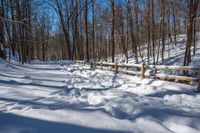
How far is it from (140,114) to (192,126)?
102cm

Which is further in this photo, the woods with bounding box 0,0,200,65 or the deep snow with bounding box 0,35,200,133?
the woods with bounding box 0,0,200,65

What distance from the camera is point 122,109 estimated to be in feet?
17.5

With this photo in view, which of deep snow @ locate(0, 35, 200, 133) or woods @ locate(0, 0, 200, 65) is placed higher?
woods @ locate(0, 0, 200, 65)

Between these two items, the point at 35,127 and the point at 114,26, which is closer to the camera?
the point at 35,127

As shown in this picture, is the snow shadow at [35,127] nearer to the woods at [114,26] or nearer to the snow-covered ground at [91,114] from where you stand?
the snow-covered ground at [91,114]

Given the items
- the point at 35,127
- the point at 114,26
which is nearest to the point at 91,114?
the point at 35,127

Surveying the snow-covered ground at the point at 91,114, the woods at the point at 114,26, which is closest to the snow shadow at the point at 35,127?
the snow-covered ground at the point at 91,114

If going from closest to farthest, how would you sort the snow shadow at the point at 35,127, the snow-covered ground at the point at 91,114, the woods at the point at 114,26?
the snow shadow at the point at 35,127 → the snow-covered ground at the point at 91,114 → the woods at the point at 114,26

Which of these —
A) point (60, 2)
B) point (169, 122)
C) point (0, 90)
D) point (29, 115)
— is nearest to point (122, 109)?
point (169, 122)

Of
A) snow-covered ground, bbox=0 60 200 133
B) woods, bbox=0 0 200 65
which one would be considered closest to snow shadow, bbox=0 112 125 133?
snow-covered ground, bbox=0 60 200 133

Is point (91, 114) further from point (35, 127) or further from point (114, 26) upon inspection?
point (114, 26)

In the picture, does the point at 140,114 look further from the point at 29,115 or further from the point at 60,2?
the point at 60,2

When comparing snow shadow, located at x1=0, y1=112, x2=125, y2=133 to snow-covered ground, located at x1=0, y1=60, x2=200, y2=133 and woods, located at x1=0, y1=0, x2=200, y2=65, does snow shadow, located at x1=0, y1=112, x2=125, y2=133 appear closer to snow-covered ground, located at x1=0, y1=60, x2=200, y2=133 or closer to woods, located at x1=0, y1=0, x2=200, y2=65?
snow-covered ground, located at x1=0, y1=60, x2=200, y2=133

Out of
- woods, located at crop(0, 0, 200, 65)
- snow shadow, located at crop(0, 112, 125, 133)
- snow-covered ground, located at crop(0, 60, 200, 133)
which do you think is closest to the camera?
snow shadow, located at crop(0, 112, 125, 133)
